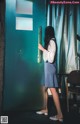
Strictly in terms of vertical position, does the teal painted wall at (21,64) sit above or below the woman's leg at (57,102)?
above

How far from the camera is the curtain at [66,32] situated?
5.83m

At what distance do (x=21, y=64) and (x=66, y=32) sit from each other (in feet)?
4.27

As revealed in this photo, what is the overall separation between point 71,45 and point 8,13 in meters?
1.59

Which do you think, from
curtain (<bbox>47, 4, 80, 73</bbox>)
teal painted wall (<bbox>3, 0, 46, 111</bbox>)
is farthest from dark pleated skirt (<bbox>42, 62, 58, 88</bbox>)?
curtain (<bbox>47, 4, 80, 73</bbox>)

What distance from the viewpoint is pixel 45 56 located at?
4914 mm

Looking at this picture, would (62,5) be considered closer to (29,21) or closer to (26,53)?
(29,21)

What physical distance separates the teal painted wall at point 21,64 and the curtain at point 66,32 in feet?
1.59

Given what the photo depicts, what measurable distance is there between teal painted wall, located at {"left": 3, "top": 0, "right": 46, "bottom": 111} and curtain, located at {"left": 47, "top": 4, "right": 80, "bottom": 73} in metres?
0.48

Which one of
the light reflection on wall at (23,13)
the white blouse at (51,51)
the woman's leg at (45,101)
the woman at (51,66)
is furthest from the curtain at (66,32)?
the white blouse at (51,51)

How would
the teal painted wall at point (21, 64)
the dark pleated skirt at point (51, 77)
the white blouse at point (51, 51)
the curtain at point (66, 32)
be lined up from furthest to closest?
the curtain at point (66, 32) → the teal painted wall at point (21, 64) → the dark pleated skirt at point (51, 77) → the white blouse at point (51, 51)

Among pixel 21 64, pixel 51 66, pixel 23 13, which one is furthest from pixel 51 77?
pixel 23 13

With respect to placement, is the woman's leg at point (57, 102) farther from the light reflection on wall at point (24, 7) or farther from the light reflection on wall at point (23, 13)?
the light reflection on wall at point (24, 7)

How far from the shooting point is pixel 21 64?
5262mm

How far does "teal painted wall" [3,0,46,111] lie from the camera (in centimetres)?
516
